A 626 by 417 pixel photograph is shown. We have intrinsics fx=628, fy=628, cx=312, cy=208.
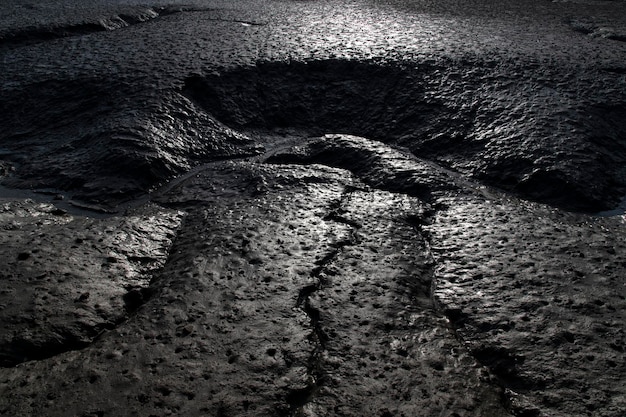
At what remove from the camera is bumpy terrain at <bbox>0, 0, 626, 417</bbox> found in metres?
1.12

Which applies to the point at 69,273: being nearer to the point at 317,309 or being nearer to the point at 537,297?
the point at 317,309

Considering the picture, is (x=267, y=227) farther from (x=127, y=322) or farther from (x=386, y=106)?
(x=386, y=106)

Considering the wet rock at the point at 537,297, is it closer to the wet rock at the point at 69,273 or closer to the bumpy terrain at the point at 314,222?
the bumpy terrain at the point at 314,222

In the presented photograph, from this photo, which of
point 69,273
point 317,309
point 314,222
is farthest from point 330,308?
point 69,273

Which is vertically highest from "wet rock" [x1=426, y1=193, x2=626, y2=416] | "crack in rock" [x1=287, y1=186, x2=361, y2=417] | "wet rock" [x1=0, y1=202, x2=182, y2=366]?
"wet rock" [x1=426, y1=193, x2=626, y2=416]

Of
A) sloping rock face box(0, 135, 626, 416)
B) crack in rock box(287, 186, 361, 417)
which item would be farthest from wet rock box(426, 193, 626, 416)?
crack in rock box(287, 186, 361, 417)

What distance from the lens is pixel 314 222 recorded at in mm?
1582

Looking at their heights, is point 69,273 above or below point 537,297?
below

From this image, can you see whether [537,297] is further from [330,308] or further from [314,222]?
[314,222]

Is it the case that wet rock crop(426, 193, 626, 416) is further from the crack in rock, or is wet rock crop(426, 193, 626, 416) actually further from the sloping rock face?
the crack in rock

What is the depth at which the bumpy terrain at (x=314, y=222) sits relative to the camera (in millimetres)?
1117

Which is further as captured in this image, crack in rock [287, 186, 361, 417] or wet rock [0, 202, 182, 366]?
wet rock [0, 202, 182, 366]

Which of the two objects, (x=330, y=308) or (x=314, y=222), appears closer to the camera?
(x=330, y=308)

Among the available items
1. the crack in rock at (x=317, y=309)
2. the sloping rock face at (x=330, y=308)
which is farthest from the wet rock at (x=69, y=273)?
the crack in rock at (x=317, y=309)
